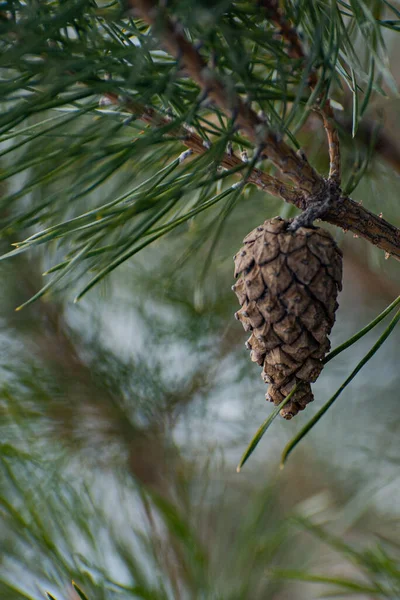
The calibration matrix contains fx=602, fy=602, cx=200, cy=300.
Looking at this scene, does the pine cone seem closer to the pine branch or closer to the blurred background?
the pine branch

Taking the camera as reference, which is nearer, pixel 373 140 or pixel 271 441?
pixel 373 140

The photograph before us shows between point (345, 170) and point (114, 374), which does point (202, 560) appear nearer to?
point (114, 374)

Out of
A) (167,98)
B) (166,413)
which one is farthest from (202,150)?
(166,413)

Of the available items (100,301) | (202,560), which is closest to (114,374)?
(100,301)

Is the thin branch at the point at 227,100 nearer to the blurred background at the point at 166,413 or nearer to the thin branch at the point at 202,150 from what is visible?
the thin branch at the point at 202,150

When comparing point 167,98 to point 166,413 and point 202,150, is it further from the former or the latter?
point 166,413
